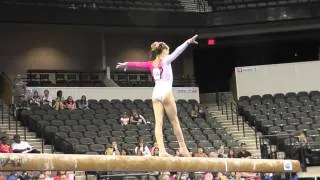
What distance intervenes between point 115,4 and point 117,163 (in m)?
15.8

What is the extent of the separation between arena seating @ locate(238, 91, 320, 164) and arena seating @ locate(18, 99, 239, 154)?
4.34 feet

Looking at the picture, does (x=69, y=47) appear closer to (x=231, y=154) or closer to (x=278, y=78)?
(x=278, y=78)

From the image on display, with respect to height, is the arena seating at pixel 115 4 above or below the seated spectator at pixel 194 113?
above

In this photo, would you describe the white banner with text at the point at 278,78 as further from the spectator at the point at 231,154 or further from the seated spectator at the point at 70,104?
the spectator at the point at 231,154

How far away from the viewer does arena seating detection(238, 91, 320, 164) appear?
1872cm

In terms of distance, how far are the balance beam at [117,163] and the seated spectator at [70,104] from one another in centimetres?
1137

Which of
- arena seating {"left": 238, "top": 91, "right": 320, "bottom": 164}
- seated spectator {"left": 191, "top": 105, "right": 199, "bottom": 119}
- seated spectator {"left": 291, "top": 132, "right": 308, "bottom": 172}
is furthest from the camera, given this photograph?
seated spectator {"left": 191, "top": 105, "right": 199, "bottom": 119}

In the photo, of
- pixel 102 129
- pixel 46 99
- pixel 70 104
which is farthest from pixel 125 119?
pixel 46 99

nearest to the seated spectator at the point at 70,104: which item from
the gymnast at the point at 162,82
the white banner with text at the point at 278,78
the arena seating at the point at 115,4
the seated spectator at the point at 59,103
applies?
the seated spectator at the point at 59,103

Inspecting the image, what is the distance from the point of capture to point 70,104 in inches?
802

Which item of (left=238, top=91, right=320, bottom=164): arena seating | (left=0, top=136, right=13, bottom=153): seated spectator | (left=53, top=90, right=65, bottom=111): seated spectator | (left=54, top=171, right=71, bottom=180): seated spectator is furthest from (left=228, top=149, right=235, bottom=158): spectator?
(left=53, top=90, right=65, bottom=111): seated spectator

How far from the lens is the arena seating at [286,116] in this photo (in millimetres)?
18716

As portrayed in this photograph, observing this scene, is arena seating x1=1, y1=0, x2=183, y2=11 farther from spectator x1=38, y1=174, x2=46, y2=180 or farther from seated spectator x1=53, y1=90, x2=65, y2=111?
spectator x1=38, y1=174, x2=46, y2=180

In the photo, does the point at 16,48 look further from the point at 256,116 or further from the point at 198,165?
the point at 198,165
